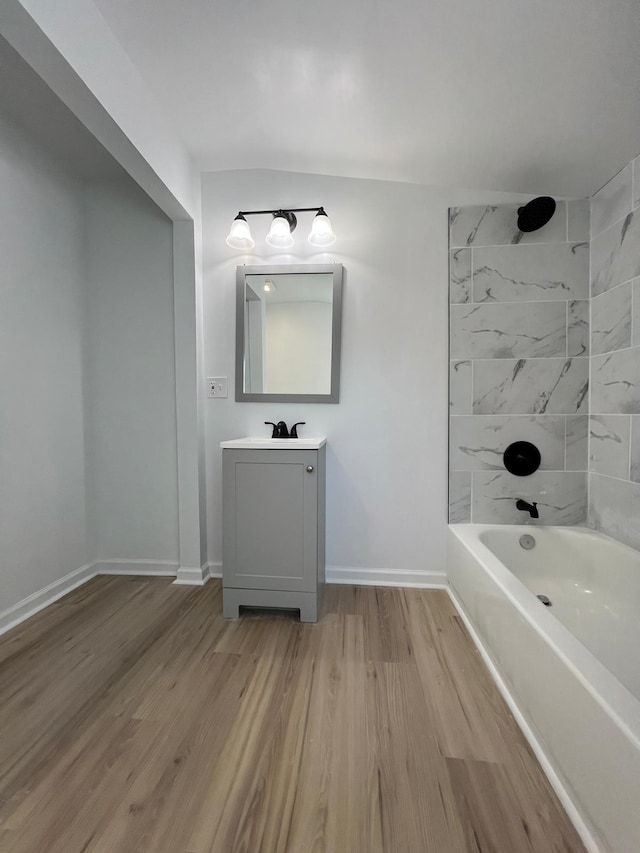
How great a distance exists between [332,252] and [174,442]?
1.45m

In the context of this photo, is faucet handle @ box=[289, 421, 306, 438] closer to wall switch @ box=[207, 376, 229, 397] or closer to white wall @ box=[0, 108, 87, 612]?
wall switch @ box=[207, 376, 229, 397]

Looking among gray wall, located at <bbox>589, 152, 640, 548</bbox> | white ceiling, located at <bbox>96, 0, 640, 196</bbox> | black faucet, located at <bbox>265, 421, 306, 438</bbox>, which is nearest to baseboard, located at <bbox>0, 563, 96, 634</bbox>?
black faucet, located at <bbox>265, 421, 306, 438</bbox>

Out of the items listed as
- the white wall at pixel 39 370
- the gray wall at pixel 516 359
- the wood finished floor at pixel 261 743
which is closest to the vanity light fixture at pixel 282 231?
the gray wall at pixel 516 359

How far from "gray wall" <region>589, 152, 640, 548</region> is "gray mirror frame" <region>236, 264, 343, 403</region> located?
1.29m

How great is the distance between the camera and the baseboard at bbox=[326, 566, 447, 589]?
204 cm

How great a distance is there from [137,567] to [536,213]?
294cm

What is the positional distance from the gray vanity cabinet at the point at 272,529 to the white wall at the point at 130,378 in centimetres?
67

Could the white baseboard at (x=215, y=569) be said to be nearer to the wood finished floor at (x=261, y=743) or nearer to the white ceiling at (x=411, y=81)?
the wood finished floor at (x=261, y=743)

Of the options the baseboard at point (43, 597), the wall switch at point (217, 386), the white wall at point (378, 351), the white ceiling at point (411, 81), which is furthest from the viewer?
the wall switch at point (217, 386)

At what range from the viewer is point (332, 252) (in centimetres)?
204

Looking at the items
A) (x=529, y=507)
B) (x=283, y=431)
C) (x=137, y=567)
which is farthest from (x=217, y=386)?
(x=529, y=507)

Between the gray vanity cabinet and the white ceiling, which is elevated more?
the white ceiling

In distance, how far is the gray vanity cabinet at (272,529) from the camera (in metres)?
1.68

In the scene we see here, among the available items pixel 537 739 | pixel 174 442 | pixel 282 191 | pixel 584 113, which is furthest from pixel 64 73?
pixel 537 739
